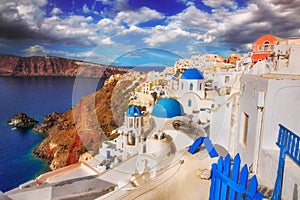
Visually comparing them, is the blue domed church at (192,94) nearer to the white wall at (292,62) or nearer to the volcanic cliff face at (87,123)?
the volcanic cliff face at (87,123)

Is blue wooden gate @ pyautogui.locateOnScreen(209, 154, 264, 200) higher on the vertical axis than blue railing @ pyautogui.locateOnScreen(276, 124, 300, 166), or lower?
lower

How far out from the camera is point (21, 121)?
30.5 metres

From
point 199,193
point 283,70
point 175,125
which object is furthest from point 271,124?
point 175,125

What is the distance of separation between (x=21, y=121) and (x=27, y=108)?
7.62 meters

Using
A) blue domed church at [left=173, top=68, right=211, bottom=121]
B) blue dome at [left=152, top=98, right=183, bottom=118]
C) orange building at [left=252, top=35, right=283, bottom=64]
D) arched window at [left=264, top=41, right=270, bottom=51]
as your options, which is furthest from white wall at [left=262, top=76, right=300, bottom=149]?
arched window at [left=264, top=41, right=270, bottom=51]

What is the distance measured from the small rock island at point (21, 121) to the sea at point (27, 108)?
0.72 metres

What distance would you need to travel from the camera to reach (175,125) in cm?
621

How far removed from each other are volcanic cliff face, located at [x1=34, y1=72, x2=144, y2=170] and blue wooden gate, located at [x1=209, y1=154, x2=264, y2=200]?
7.54 m

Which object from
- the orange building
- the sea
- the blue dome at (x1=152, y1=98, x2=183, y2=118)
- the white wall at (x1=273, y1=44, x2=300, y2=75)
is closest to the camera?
the white wall at (x1=273, y1=44, x2=300, y2=75)

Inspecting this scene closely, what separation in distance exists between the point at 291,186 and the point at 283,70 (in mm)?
2145

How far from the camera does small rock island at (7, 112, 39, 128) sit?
30281mm

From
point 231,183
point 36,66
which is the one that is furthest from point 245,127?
point 36,66

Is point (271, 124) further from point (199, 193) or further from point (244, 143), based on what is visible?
point (199, 193)

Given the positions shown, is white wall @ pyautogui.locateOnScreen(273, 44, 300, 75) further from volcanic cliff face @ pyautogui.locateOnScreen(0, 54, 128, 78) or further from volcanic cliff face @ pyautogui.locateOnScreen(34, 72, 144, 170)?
volcanic cliff face @ pyautogui.locateOnScreen(0, 54, 128, 78)
